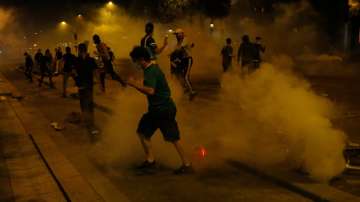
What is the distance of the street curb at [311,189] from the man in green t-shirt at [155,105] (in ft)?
3.24

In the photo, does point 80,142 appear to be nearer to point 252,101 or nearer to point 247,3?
point 252,101

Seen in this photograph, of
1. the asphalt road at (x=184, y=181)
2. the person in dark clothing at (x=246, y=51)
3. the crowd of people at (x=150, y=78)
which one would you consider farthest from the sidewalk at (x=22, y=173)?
the person in dark clothing at (x=246, y=51)

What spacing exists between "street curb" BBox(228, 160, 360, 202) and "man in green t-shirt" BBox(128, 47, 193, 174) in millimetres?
987

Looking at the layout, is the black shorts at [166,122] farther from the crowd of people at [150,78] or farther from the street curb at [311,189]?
the street curb at [311,189]

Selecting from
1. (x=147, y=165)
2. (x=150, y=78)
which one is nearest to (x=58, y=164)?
(x=147, y=165)

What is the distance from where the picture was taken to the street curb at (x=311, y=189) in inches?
211

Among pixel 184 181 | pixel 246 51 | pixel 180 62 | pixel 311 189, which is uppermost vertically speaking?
pixel 246 51

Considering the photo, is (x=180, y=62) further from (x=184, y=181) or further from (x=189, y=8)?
(x=189, y=8)

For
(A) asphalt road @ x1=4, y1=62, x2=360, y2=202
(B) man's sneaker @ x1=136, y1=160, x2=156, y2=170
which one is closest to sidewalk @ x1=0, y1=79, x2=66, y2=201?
(A) asphalt road @ x1=4, y1=62, x2=360, y2=202

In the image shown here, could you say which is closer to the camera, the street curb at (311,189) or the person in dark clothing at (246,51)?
the street curb at (311,189)

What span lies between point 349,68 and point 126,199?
18.5 meters

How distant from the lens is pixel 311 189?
5660mm

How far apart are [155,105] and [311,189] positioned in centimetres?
207

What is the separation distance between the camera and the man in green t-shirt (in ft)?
20.8
